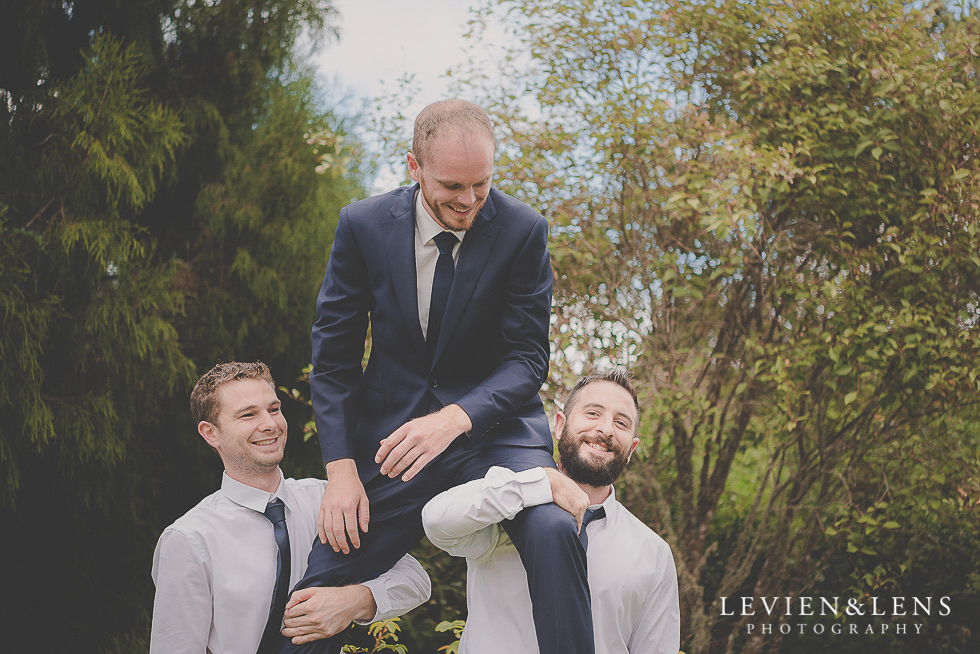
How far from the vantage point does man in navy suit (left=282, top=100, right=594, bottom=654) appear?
8.64 ft

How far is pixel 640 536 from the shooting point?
3.01 metres

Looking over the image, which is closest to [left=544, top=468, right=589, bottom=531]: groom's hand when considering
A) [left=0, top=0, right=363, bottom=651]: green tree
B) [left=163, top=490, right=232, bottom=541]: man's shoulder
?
[left=163, top=490, right=232, bottom=541]: man's shoulder

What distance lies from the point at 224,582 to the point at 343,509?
0.63m

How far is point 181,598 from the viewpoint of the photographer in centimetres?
288

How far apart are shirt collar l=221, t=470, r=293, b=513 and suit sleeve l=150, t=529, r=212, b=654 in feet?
0.76

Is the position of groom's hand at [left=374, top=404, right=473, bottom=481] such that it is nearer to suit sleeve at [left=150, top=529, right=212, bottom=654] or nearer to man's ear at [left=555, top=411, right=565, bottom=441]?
man's ear at [left=555, top=411, right=565, bottom=441]

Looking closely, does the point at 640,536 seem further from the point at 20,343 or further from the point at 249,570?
the point at 20,343

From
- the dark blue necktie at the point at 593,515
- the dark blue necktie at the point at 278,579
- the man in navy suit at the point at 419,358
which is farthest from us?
the dark blue necktie at the point at 593,515

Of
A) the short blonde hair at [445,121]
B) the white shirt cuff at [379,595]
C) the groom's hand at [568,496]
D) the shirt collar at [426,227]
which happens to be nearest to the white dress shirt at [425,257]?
the shirt collar at [426,227]

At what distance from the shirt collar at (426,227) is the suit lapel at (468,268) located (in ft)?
0.15

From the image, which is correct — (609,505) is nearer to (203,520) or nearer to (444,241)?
(444,241)

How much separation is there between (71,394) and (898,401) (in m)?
5.27

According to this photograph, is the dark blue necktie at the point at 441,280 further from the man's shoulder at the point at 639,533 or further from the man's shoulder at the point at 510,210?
the man's shoulder at the point at 639,533

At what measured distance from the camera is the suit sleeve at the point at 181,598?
2.86 meters
